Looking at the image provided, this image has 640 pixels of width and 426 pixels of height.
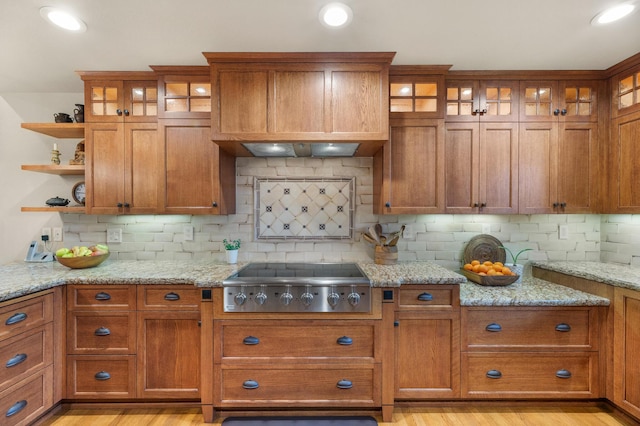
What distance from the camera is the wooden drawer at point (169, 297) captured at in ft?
6.50

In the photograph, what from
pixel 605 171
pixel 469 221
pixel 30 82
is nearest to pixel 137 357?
pixel 30 82

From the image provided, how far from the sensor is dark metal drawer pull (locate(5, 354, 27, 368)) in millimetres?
1654

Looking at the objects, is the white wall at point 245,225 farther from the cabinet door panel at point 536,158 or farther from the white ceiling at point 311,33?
the white ceiling at point 311,33

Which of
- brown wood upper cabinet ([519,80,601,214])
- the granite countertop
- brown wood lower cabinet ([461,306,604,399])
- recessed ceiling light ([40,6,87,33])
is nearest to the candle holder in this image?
the granite countertop

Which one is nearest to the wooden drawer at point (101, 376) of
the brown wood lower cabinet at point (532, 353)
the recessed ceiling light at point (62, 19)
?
the recessed ceiling light at point (62, 19)

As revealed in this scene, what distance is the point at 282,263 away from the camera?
8.56 feet

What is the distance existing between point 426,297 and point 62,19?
2.84m

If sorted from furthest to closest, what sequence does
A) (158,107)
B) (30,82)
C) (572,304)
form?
(30,82), (158,107), (572,304)

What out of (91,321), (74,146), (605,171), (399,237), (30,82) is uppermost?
(30,82)

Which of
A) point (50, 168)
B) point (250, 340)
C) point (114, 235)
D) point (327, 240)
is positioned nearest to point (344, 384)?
point (250, 340)

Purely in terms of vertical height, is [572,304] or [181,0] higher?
[181,0]

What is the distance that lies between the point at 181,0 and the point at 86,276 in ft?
6.09

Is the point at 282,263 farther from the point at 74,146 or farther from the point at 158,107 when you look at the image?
the point at 74,146

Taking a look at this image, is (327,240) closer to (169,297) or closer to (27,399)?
(169,297)
